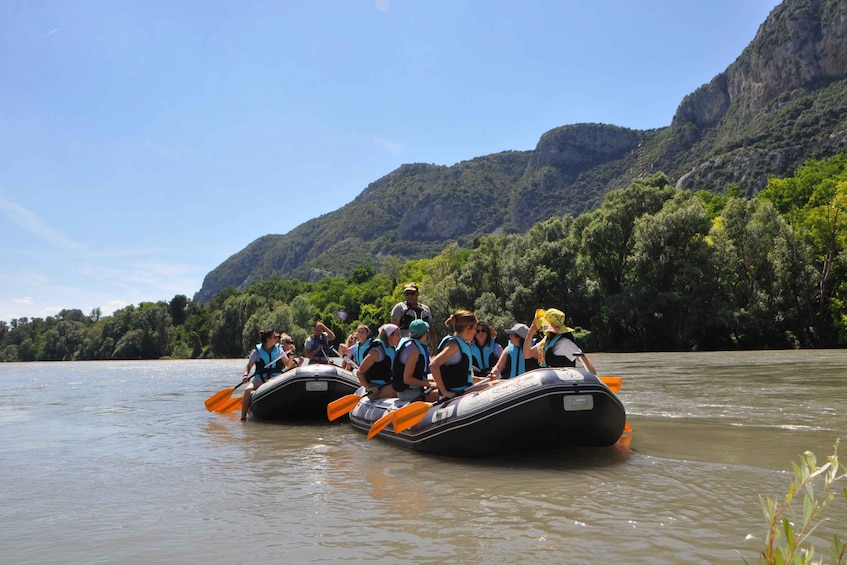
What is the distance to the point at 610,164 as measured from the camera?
429ft

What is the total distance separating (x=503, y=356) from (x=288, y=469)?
9.58 feet

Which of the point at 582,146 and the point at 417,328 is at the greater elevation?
the point at 582,146

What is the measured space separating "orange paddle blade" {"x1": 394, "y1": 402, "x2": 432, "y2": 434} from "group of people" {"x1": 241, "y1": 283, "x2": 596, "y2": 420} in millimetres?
271

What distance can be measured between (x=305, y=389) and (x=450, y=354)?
11.7ft

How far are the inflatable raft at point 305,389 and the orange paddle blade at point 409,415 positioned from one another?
2.95 meters

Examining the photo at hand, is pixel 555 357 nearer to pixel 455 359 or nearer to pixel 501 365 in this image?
pixel 455 359

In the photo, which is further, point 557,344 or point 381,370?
point 381,370

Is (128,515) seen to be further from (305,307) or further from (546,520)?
(305,307)

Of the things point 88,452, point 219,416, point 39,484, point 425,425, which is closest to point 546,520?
point 425,425

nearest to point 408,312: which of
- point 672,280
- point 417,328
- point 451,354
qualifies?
point 417,328

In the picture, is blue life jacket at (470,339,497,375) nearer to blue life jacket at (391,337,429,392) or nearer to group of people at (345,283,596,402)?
group of people at (345,283,596,402)

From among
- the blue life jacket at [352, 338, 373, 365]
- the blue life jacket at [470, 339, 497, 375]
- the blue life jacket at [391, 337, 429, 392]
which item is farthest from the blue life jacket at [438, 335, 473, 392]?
the blue life jacket at [352, 338, 373, 365]

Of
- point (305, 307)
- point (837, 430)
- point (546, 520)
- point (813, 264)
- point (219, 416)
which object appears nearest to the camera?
point (546, 520)

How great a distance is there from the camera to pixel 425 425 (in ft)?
22.5
